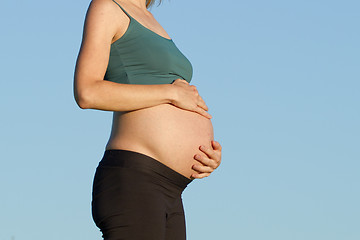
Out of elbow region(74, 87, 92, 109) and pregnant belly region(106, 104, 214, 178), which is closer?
elbow region(74, 87, 92, 109)

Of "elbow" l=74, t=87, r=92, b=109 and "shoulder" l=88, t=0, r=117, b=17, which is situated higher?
"shoulder" l=88, t=0, r=117, b=17

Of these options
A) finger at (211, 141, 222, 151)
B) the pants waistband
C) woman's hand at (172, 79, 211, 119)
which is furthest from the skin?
finger at (211, 141, 222, 151)

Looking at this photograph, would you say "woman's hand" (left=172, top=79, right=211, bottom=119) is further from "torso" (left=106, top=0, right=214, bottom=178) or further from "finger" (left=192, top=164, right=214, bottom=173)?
"finger" (left=192, top=164, right=214, bottom=173)

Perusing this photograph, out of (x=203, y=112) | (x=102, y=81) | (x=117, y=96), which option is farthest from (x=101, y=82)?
(x=203, y=112)

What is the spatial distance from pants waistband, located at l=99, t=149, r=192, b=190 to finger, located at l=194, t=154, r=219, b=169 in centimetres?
20

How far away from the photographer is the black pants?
11.0ft

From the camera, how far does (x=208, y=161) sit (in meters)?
3.80

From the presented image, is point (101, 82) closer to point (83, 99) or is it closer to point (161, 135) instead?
point (83, 99)

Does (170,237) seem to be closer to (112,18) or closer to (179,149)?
(179,149)

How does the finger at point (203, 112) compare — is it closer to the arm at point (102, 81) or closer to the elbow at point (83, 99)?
the arm at point (102, 81)

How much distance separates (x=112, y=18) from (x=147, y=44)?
10.8 inches

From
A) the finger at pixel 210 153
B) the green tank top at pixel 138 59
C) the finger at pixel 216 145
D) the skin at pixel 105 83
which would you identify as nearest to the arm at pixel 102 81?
the skin at pixel 105 83

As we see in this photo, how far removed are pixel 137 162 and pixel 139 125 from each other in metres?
0.22

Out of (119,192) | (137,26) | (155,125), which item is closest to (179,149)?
(155,125)
